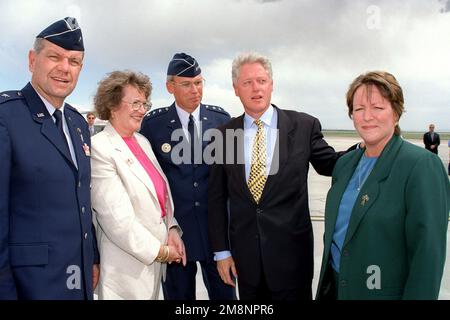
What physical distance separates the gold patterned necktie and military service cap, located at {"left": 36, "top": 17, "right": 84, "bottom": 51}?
1243mm

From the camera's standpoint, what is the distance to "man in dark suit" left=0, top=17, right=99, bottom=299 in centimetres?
180

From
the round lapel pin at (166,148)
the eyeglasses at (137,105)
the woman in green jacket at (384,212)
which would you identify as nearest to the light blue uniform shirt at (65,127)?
the eyeglasses at (137,105)

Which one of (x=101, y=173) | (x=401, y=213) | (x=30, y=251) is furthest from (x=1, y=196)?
(x=401, y=213)

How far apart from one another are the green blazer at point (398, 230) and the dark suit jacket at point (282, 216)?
46 cm

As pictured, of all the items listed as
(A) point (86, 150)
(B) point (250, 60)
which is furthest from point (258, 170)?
(A) point (86, 150)

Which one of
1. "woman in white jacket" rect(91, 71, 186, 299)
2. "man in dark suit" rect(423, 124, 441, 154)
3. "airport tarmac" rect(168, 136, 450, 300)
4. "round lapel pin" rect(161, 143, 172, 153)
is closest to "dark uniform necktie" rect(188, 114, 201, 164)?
"round lapel pin" rect(161, 143, 172, 153)

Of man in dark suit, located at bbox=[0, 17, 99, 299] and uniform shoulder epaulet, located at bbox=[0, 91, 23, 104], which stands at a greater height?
uniform shoulder epaulet, located at bbox=[0, 91, 23, 104]

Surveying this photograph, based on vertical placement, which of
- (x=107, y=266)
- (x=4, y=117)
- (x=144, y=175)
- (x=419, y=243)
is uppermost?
(x=4, y=117)

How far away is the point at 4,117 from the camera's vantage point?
5.89ft

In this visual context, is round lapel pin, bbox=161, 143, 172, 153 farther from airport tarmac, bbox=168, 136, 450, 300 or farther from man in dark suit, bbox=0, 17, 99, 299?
airport tarmac, bbox=168, 136, 450, 300

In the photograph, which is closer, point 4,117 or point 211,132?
point 4,117

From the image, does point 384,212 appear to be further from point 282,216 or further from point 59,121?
point 59,121

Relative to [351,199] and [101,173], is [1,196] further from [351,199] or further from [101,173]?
[351,199]

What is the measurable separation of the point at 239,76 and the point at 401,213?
4.48ft
